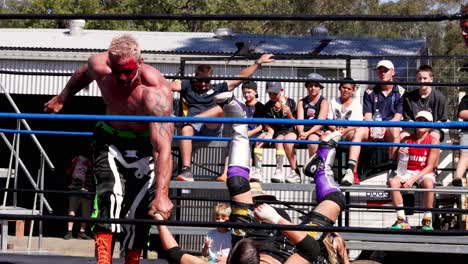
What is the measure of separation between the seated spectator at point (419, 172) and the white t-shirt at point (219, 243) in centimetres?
173

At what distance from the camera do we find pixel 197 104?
8.86m

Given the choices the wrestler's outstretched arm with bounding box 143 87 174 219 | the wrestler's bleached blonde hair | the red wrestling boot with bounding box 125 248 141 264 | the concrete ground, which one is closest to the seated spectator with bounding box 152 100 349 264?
the wrestler's outstretched arm with bounding box 143 87 174 219

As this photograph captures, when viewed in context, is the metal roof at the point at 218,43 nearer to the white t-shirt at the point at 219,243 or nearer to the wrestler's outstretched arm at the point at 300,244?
the white t-shirt at the point at 219,243

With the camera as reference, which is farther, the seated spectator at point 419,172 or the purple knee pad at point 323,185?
the seated spectator at point 419,172

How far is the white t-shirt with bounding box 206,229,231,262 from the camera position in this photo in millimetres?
7289

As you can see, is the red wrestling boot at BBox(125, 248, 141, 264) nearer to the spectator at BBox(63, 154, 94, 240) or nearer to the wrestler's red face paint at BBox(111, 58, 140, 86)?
the wrestler's red face paint at BBox(111, 58, 140, 86)

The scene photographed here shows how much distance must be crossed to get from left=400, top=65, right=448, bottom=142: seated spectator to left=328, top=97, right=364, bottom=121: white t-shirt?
41 cm

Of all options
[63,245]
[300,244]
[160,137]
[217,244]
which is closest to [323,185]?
[300,244]

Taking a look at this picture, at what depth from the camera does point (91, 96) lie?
565 inches

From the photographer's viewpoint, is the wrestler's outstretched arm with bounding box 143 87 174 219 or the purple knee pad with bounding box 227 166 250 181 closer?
the wrestler's outstretched arm with bounding box 143 87 174 219

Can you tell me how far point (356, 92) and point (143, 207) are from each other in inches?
177

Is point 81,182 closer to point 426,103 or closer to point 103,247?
point 426,103

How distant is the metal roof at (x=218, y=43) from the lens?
13289 millimetres

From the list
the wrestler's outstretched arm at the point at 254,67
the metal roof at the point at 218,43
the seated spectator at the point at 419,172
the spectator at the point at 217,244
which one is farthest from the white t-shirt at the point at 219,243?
the metal roof at the point at 218,43
